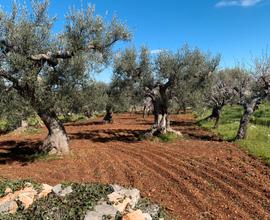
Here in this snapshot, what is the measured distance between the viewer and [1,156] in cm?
2570

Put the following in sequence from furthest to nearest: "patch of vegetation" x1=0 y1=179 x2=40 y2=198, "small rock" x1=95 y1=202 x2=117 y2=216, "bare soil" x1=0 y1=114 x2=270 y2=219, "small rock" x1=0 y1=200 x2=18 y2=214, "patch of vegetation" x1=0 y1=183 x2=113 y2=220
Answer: "bare soil" x1=0 y1=114 x2=270 y2=219, "patch of vegetation" x1=0 y1=179 x2=40 y2=198, "small rock" x1=0 y1=200 x2=18 y2=214, "patch of vegetation" x1=0 y1=183 x2=113 y2=220, "small rock" x1=95 y1=202 x2=117 y2=216

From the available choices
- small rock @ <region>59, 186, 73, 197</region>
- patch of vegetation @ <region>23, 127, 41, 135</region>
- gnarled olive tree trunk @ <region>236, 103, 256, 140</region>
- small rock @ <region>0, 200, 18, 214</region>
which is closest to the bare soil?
gnarled olive tree trunk @ <region>236, 103, 256, 140</region>

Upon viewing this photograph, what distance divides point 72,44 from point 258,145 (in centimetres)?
1412

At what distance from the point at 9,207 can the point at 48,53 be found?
1197 cm

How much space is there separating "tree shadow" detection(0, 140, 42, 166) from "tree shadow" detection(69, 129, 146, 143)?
4.92 metres

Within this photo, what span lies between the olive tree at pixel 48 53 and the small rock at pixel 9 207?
9733mm

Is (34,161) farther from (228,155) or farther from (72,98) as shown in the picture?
(228,155)

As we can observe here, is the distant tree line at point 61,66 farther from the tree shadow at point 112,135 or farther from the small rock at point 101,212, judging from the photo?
the small rock at point 101,212

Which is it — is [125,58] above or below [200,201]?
above

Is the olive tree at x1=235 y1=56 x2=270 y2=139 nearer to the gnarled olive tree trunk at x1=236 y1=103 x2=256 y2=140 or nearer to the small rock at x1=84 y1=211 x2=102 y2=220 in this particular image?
the gnarled olive tree trunk at x1=236 y1=103 x2=256 y2=140

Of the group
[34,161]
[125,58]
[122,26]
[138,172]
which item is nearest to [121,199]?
[138,172]

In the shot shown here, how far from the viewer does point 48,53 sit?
893 inches

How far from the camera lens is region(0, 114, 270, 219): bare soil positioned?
15414mm

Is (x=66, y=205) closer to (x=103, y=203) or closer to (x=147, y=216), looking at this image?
(x=103, y=203)
